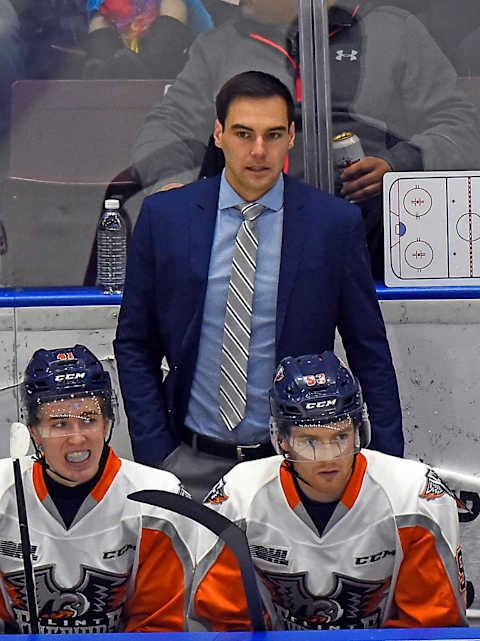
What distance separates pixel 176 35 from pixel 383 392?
129 cm

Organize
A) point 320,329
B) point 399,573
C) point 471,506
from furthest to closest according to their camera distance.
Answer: point 471,506
point 320,329
point 399,573

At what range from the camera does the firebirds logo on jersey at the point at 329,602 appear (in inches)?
74.2

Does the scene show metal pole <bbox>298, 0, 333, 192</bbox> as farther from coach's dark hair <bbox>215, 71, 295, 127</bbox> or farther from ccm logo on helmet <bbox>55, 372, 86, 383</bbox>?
ccm logo on helmet <bbox>55, 372, 86, 383</bbox>

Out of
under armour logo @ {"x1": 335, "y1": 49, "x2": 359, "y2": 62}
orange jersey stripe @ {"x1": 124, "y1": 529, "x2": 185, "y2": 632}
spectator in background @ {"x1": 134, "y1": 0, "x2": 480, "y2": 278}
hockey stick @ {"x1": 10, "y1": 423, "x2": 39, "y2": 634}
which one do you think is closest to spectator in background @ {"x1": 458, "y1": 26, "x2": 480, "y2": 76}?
spectator in background @ {"x1": 134, "y1": 0, "x2": 480, "y2": 278}

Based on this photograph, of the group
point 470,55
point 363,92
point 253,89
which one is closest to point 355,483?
point 253,89

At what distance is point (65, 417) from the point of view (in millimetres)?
1913

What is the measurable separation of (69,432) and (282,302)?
2.05 ft

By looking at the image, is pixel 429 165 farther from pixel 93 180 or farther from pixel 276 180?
pixel 93 180

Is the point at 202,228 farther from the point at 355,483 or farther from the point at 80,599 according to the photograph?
the point at 80,599

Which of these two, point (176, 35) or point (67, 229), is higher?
point (176, 35)

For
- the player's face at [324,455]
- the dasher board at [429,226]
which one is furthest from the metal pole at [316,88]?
the player's face at [324,455]

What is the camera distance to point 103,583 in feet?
6.28

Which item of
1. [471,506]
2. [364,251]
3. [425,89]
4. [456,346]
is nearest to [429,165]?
[425,89]

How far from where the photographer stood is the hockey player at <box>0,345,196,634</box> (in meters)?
1.87
